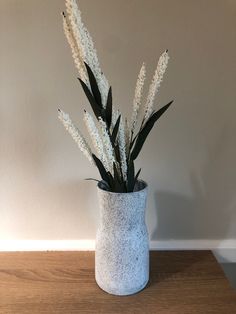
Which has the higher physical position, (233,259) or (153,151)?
(153,151)

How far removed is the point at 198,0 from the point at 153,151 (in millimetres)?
433

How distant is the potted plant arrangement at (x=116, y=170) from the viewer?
2.32 feet

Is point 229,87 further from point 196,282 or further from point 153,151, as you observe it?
point 196,282

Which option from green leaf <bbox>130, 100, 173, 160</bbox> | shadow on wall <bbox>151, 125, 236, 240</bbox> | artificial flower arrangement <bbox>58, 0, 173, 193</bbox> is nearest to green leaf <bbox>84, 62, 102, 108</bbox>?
artificial flower arrangement <bbox>58, 0, 173, 193</bbox>

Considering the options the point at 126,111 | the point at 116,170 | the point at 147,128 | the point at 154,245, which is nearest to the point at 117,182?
the point at 116,170

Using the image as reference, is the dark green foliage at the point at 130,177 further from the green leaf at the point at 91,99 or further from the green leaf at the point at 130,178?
the green leaf at the point at 91,99

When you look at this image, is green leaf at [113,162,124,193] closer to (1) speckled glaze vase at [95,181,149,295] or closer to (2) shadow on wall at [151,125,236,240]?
(1) speckled glaze vase at [95,181,149,295]

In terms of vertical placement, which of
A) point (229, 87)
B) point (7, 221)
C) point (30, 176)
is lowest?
point (7, 221)

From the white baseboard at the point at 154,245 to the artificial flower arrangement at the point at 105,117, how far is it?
313mm

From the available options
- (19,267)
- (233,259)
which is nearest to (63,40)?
(19,267)

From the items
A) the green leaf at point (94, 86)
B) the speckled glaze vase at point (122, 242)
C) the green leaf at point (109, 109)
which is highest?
the green leaf at point (94, 86)

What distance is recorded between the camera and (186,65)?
36.2 inches

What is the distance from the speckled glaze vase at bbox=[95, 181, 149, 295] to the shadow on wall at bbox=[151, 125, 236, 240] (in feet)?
0.73

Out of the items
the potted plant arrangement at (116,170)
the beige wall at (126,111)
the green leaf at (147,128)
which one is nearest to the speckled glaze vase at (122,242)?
the potted plant arrangement at (116,170)
